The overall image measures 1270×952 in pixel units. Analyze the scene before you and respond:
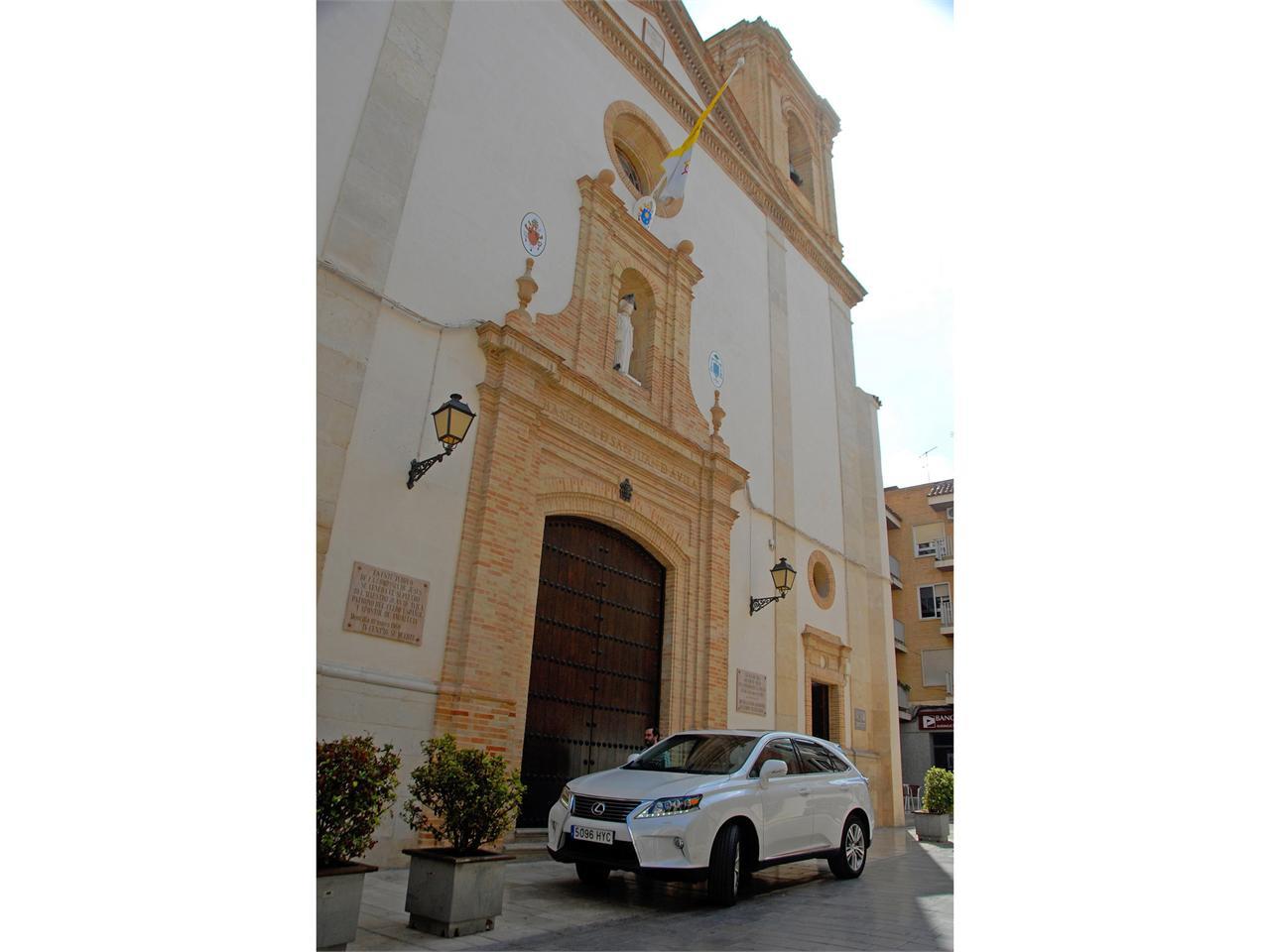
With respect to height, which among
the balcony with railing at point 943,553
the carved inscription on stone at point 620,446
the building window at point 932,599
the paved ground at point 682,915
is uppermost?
the balcony with railing at point 943,553

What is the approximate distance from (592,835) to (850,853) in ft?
8.81

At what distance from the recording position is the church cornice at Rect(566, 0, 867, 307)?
1183 cm

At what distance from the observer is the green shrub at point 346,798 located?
11.6 ft

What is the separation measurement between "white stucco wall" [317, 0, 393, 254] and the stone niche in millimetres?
1924

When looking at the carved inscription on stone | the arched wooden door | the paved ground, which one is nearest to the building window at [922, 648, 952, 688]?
the carved inscription on stone

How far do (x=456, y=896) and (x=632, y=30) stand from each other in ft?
40.1

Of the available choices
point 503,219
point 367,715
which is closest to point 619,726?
point 367,715

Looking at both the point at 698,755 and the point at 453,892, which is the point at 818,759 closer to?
the point at 698,755

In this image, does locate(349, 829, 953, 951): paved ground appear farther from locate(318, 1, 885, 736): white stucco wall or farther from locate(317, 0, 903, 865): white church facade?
locate(318, 1, 885, 736): white stucco wall

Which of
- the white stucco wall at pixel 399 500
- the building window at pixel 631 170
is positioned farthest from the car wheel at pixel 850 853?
the building window at pixel 631 170

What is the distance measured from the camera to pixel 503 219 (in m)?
8.83

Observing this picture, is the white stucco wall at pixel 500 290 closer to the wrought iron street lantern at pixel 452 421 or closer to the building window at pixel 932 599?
the wrought iron street lantern at pixel 452 421

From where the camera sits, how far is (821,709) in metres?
13.0

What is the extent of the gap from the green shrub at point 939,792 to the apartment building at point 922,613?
1222 cm
